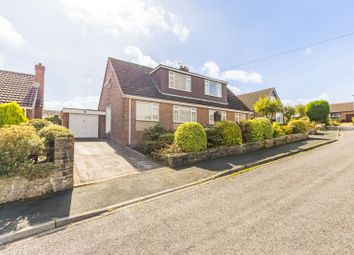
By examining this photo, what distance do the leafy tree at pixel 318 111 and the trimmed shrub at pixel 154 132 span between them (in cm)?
2548

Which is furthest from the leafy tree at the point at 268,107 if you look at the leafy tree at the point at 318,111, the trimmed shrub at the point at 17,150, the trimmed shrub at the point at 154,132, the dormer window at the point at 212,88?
the trimmed shrub at the point at 17,150

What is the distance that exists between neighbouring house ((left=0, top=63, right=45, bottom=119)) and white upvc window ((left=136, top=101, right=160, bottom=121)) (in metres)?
7.16

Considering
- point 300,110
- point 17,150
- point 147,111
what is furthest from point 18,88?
point 300,110

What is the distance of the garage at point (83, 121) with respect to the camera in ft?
55.2

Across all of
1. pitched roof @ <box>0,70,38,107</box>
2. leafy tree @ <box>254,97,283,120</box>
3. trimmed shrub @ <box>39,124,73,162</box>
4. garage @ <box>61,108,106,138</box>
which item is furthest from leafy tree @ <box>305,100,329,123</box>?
pitched roof @ <box>0,70,38,107</box>

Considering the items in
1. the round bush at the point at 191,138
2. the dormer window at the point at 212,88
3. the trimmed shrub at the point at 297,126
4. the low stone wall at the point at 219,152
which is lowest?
the low stone wall at the point at 219,152

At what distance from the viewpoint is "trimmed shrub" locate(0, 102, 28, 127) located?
8.79 metres

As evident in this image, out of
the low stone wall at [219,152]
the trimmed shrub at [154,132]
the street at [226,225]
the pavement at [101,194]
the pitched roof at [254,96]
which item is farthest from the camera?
the pitched roof at [254,96]

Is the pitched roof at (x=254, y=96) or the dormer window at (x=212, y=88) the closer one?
the dormer window at (x=212, y=88)

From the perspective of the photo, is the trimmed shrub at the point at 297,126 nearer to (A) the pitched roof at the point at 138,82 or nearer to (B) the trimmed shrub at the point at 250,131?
(B) the trimmed shrub at the point at 250,131

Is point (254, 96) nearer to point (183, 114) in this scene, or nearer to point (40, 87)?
point (183, 114)

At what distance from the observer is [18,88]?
14180 millimetres

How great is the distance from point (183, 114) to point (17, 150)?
1226cm

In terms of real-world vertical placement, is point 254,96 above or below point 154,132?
above
